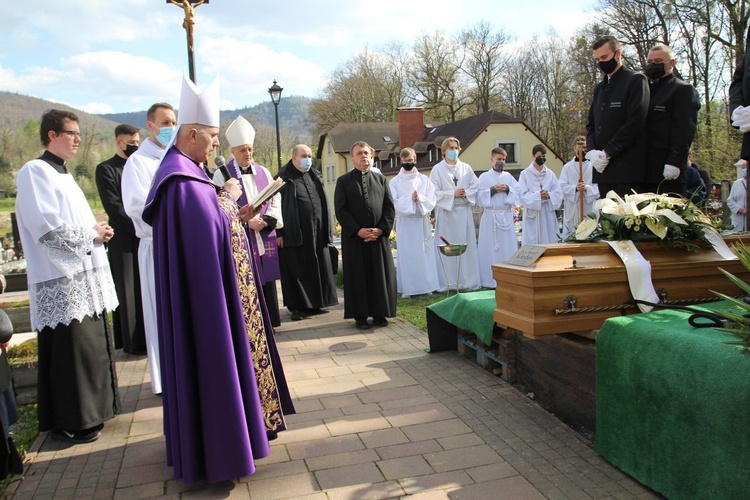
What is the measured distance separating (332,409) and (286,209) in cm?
405

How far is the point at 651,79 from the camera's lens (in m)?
5.52

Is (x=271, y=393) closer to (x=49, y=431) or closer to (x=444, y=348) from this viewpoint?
(x=49, y=431)

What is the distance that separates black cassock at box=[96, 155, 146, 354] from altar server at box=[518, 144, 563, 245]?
6.58 meters

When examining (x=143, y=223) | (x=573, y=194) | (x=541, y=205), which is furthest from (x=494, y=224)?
(x=143, y=223)

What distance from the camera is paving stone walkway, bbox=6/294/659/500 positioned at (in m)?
3.37

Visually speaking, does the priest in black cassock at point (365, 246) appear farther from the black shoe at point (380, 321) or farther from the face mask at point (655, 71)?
the face mask at point (655, 71)

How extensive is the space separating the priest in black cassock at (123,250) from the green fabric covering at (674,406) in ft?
16.3

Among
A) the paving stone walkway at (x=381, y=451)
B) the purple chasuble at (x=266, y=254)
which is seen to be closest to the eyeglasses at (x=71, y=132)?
the paving stone walkway at (x=381, y=451)

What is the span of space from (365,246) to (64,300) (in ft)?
12.9

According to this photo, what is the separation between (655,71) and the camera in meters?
5.42

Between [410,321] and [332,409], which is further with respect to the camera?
[410,321]

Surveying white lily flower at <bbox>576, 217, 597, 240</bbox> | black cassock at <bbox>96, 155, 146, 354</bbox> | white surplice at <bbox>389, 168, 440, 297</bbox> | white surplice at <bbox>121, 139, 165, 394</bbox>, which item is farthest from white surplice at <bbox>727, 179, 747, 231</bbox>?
white surplice at <bbox>121, 139, 165, 394</bbox>

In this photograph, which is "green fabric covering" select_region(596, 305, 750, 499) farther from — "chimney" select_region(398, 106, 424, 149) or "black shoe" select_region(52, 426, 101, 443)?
"chimney" select_region(398, 106, 424, 149)

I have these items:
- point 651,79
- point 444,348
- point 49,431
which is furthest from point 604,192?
point 49,431
